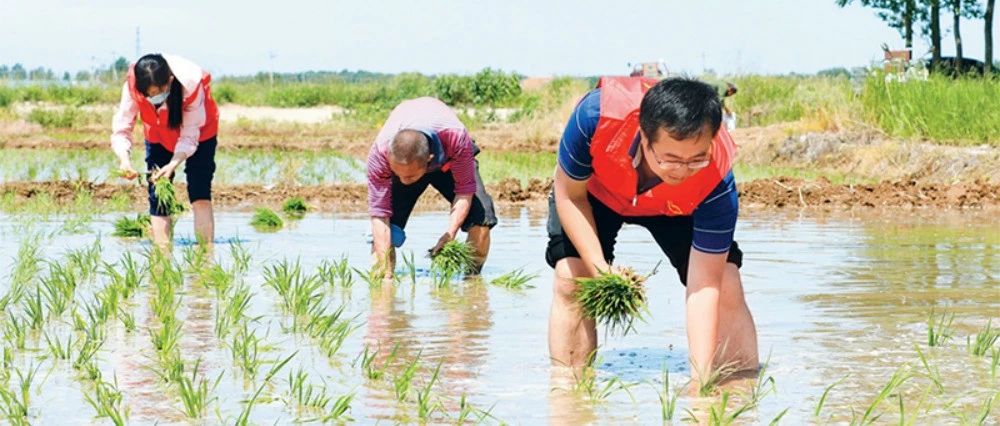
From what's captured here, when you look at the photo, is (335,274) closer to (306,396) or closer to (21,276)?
(21,276)

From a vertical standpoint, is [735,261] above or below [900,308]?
above

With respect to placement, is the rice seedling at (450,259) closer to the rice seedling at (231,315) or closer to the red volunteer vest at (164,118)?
the rice seedling at (231,315)

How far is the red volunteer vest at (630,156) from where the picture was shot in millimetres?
4785

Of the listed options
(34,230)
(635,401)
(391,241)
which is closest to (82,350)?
(635,401)

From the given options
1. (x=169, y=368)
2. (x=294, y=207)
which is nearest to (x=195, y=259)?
(x=169, y=368)

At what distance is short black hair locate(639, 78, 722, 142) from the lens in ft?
14.6

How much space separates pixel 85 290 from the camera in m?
8.11

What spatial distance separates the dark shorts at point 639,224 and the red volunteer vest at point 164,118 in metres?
4.29

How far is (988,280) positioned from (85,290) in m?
4.78

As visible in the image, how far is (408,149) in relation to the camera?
759 cm

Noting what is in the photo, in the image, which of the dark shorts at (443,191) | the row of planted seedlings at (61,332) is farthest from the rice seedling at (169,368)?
the dark shorts at (443,191)

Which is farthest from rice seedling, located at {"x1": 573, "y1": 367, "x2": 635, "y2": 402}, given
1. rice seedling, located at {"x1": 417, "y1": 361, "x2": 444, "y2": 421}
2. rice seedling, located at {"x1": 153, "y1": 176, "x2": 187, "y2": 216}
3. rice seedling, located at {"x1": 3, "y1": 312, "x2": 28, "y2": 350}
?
rice seedling, located at {"x1": 153, "y1": 176, "x2": 187, "y2": 216}

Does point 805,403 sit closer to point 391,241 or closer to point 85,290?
point 391,241

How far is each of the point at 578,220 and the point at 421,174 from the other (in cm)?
282
